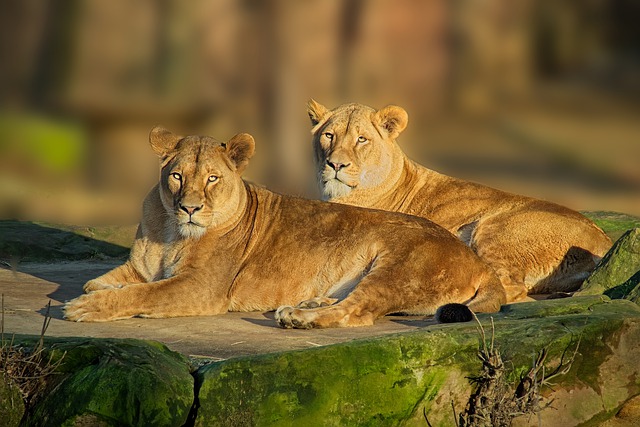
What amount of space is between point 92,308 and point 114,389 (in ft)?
5.63

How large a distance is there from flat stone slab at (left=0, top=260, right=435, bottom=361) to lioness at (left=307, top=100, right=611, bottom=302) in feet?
5.65

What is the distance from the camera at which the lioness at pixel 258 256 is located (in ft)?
22.8

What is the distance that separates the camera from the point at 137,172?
1379cm

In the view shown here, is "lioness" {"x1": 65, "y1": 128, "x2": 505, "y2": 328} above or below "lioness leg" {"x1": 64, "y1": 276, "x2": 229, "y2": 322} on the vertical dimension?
above

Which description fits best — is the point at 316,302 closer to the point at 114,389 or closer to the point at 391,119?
the point at 114,389

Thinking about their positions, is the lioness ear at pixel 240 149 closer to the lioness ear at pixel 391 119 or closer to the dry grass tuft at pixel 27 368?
the lioness ear at pixel 391 119

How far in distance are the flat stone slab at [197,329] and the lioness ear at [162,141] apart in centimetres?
100

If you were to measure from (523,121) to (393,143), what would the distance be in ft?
9.25

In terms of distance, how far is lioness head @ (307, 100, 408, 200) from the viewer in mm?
9016

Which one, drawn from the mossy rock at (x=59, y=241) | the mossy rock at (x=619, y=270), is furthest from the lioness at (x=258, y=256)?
the mossy rock at (x=59, y=241)

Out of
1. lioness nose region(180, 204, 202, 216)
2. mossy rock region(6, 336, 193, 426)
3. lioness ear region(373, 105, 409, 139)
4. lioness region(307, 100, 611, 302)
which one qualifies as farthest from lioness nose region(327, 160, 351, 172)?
mossy rock region(6, 336, 193, 426)

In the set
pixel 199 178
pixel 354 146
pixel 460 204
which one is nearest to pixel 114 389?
pixel 199 178

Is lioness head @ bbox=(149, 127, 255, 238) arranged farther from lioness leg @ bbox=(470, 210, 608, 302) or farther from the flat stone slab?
lioness leg @ bbox=(470, 210, 608, 302)

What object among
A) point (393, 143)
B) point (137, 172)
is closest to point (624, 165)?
point (393, 143)
